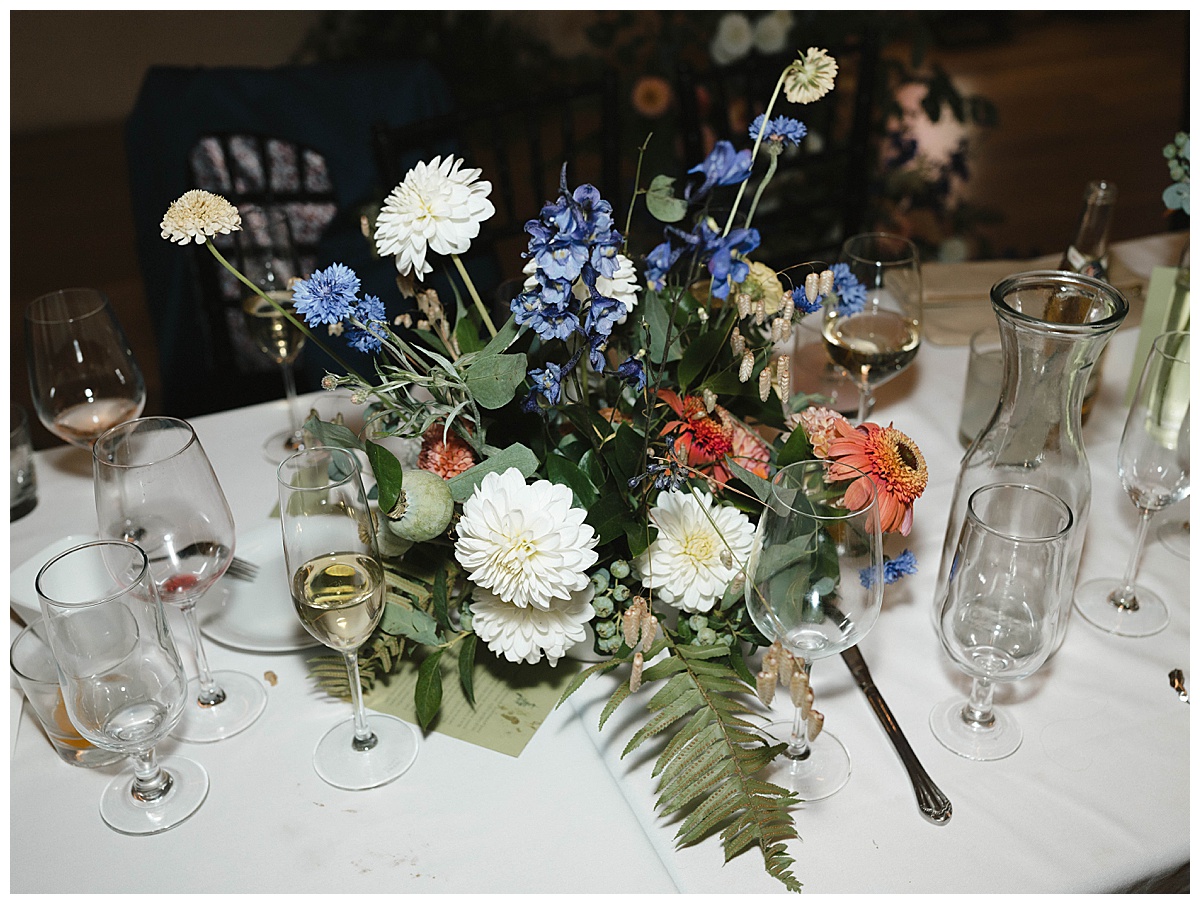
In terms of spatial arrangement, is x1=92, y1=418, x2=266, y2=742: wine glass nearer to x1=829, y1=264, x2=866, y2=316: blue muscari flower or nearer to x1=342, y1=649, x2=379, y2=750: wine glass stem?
x1=342, y1=649, x2=379, y2=750: wine glass stem

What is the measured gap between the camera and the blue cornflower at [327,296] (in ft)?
2.74

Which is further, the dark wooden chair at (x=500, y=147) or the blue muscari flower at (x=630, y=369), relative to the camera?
the dark wooden chair at (x=500, y=147)

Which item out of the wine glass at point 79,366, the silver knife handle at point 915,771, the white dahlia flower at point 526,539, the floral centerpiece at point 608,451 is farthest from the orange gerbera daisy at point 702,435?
the wine glass at point 79,366

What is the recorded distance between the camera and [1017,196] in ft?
13.5

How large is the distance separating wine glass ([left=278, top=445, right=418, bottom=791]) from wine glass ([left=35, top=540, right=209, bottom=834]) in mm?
120

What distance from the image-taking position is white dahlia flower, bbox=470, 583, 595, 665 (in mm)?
921

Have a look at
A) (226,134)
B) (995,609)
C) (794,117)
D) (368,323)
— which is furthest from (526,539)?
(226,134)

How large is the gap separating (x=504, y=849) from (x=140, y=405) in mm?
771

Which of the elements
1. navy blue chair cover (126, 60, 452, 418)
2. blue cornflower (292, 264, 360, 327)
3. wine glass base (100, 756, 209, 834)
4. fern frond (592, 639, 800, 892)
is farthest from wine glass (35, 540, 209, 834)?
navy blue chair cover (126, 60, 452, 418)

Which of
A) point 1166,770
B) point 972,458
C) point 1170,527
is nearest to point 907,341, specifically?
point 972,458

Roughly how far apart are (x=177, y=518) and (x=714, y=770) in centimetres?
53

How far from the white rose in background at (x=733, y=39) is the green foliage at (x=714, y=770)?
2.18 metres

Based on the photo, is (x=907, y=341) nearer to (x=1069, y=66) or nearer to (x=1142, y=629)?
(x=1142, y=629)

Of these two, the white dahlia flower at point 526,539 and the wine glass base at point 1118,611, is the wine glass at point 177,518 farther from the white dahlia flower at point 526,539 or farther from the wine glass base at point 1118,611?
the wine glass base at point 1118,611
